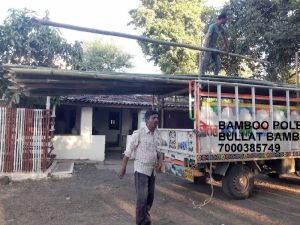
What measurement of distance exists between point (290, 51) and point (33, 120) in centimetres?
973

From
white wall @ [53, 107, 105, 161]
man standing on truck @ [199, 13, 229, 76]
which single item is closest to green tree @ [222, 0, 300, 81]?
man standing on truck @ [199, 13, 229, 76]

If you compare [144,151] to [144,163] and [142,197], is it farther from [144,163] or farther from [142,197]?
[142,197]

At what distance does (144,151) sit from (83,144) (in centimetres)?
919

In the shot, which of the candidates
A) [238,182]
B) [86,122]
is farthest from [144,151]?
[86,122]

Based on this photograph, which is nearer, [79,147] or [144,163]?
[144,163]

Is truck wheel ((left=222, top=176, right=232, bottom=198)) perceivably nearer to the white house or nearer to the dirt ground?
the dirt ground

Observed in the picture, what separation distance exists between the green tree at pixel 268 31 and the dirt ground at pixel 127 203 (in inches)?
216

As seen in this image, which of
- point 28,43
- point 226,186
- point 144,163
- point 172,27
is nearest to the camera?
point 144,163

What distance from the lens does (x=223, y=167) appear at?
6879 mm

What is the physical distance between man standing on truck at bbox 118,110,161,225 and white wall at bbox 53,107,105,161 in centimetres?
892

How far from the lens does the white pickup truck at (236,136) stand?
21.5ft

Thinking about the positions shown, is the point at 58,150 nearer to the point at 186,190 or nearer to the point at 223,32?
the point at 186,190

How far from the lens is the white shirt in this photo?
4879mm

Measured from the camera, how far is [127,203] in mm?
6668
